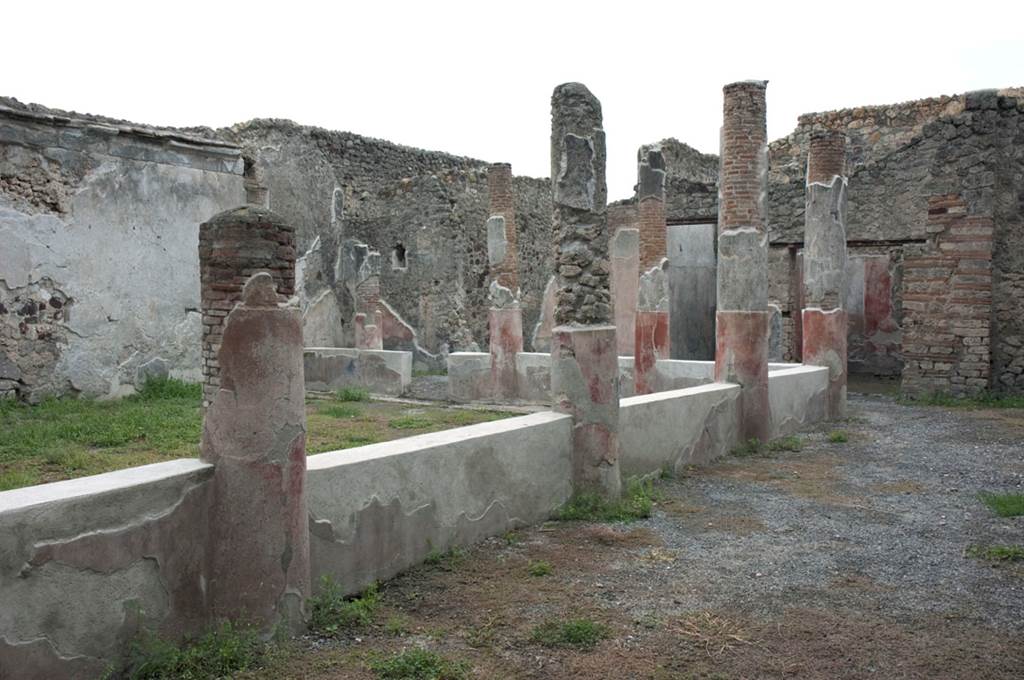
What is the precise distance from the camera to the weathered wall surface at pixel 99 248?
9812mm

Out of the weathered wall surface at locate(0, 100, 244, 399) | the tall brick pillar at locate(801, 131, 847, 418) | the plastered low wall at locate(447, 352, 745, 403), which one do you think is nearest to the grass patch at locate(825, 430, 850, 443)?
the tall brick pillar at locate(801, 131, 847, 418)

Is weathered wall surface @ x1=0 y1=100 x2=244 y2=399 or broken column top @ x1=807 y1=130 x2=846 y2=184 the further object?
broken column top @ x1=807 y1=130 x2=846 y2=184

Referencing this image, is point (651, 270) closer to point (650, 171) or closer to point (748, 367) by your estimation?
point (650, 171)

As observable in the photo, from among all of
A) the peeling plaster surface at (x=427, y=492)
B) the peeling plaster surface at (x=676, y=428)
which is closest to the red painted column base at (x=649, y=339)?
the peeling plaster surface at (x=676, y=428)

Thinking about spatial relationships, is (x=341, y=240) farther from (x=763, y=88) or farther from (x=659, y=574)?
(x=659, y=574)

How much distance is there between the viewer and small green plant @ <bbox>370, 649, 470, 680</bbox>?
328 centimetres

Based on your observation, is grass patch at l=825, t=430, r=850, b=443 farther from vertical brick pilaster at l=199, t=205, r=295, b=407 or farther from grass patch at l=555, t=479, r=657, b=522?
vertical brick pilaster at l=199, t=205, r=295, b=407

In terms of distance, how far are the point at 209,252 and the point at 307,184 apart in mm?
15100

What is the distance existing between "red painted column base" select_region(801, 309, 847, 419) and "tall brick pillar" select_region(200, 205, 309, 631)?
27.0 feet

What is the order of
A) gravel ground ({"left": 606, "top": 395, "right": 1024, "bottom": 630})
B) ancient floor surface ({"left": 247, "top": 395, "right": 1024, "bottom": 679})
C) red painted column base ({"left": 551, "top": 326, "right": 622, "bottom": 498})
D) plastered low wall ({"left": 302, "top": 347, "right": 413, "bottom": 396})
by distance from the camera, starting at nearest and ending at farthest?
ancient floor surface ({"left": 247, "top": 395, "right": 1024, "bottom": 679}), gravel ground ({"left": 606, "top": 395, "right": 1024, "bottom": 630}), red painted column base ({"left": 551, "top": 326, "right": 622, "bottom": 498}), plastered low wall ({"left": 302, "top": 347, "right": 413, "bottom": 396})

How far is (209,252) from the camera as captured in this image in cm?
359

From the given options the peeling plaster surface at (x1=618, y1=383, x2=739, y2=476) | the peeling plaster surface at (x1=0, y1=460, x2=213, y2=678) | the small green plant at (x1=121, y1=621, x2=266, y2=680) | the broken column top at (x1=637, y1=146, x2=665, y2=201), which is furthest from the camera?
the broken column top at (x1=637, y1=146, x2=665, y2=201)

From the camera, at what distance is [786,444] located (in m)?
8.38

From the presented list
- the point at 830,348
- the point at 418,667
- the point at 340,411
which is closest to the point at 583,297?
the point at 418,667
